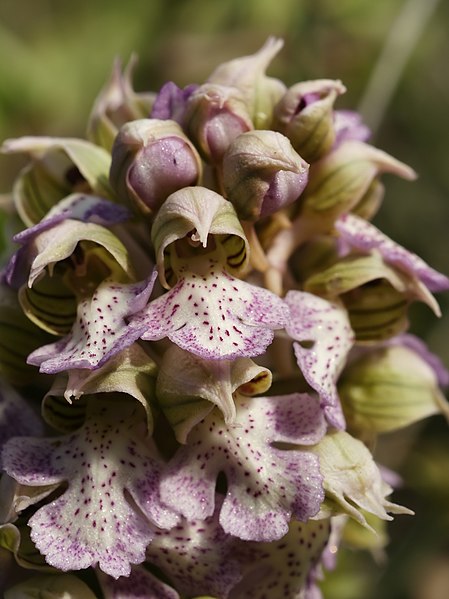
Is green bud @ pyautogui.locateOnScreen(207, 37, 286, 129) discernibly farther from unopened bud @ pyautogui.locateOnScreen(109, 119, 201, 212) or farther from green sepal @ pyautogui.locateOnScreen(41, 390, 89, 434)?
green sepal @ pyautogui.locateOnScreen(41, 390, 89, 434)

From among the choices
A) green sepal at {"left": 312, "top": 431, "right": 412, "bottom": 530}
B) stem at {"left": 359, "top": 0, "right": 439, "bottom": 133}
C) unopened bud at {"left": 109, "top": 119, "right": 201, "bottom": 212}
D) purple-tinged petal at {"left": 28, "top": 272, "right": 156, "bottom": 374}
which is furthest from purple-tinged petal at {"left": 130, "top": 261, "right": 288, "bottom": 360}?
stem at {"left": 359, "top": 0, "right": 439, "bottom": 133}

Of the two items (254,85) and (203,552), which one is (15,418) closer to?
(203,552)

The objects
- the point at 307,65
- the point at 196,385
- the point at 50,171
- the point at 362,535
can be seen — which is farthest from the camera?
the point at 307,65

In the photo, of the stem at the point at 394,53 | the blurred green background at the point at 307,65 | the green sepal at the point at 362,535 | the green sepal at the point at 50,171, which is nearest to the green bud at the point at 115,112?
the green sepal at the point at 50,171

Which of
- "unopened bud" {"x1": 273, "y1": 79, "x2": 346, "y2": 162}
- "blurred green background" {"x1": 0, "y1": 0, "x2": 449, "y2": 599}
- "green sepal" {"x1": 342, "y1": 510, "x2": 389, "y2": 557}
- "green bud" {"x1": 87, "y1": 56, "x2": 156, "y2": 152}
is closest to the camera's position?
"unopened bud" {"x1": 273, "y1": 79, "x2": 346, "y2": 162}

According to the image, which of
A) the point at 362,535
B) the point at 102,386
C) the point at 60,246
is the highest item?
the point at 60,246

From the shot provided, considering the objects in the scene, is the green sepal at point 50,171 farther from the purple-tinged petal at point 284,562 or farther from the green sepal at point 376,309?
the purple-tinged petal at point 284,562

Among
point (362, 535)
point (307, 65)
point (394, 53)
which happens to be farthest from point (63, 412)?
point (394, 53)
